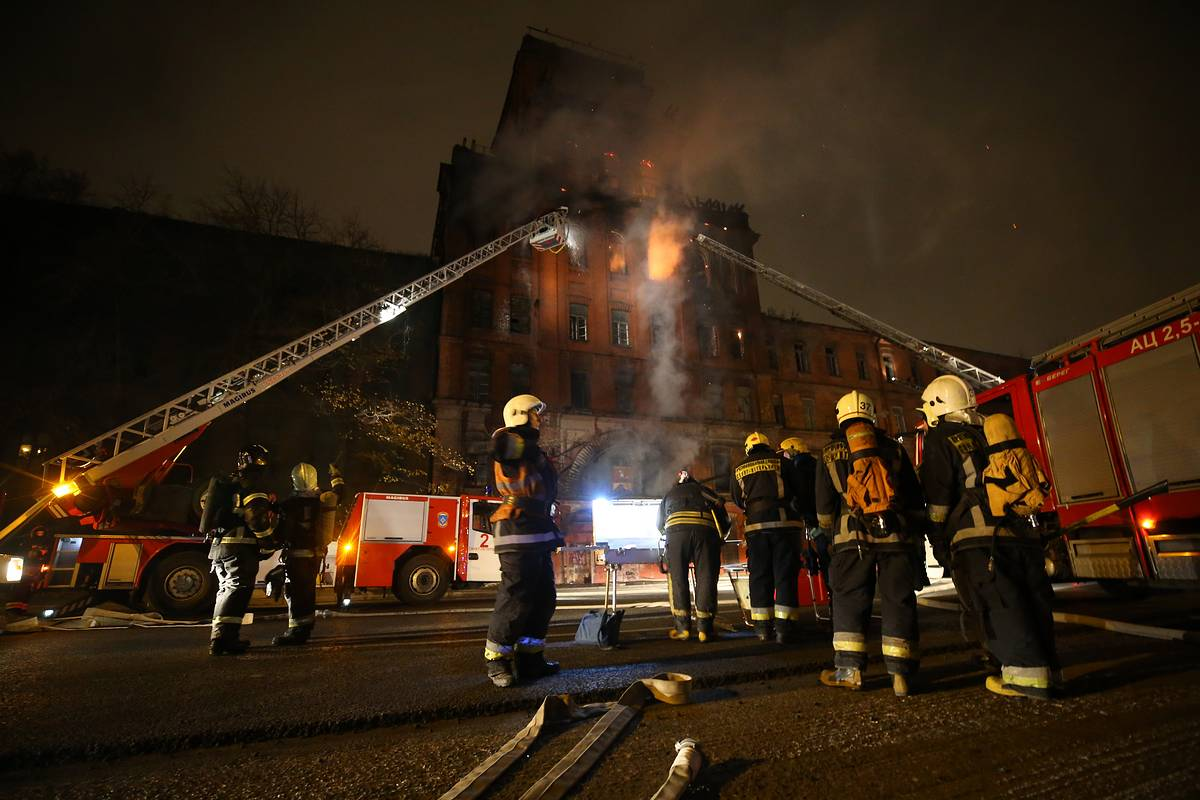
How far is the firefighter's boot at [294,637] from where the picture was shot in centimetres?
511

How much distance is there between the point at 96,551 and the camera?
25.7 ft

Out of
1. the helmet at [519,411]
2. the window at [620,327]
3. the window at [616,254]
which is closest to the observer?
the helmet at [519,411]

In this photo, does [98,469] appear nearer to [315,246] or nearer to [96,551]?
[96,551]

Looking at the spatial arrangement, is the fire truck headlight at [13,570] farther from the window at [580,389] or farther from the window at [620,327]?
the window at [620,327]

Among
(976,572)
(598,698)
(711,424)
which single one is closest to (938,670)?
(976,572)

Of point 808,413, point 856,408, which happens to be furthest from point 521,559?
point 808,413

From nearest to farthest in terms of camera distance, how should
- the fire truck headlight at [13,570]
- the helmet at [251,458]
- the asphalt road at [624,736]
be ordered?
the asphalt road at [624,736] < the helmet at [251,458] < the fire truck headlight at [13,570]

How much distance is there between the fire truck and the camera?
9.71 metres

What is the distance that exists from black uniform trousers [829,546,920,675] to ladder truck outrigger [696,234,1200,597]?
2.96 m

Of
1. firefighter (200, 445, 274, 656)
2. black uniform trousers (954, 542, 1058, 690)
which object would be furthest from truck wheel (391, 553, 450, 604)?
black uniform trousers (954, 542, 1058, 690)

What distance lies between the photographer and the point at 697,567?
5105 mm

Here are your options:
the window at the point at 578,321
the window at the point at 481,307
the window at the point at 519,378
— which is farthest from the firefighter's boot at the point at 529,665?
the window at the point at 578,321

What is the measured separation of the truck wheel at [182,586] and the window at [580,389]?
53.7 feet

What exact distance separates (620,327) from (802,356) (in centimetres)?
1074
